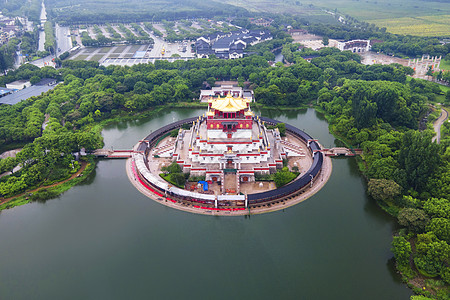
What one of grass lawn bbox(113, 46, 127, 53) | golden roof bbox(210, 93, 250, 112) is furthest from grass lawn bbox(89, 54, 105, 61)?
golden roof bbox(210, 93, 250, 112)

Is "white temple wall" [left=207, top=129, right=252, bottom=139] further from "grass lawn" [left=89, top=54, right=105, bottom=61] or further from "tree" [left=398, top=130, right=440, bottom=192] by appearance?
"grass lawn" [left=89, top=54, right=105, bottom=61]

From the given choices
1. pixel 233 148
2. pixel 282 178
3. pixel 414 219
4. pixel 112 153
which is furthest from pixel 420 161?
pixel 112 153

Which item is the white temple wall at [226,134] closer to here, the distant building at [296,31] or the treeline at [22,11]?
the distant building at [296,31]

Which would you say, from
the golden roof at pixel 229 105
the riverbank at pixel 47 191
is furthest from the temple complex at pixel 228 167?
the riverbank at pixel 47 191

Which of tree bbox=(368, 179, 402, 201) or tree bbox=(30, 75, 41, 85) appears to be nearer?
tree bbox=(368, 179, 402, 201)

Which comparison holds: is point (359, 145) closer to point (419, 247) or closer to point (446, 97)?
point (419, 247)

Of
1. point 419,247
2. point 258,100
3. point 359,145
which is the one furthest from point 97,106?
point 419,247

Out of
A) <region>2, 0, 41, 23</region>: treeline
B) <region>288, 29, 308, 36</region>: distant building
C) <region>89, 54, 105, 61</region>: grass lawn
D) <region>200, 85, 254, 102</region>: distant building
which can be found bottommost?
<region>200, 85, 254, 102</region>: distant building
